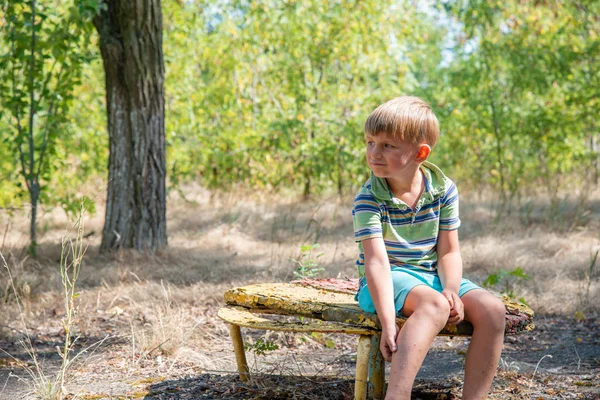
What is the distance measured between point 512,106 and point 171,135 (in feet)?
16.2

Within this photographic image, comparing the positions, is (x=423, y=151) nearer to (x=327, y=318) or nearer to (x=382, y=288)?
(x=382, y=288)

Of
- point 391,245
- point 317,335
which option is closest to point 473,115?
point 317,335

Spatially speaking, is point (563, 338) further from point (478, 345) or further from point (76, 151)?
point (76, 151)

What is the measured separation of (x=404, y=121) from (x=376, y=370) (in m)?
0.97

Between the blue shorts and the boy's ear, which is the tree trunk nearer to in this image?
the blue shorts

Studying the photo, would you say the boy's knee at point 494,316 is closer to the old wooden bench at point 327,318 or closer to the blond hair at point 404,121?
the old wooden bench at point 327,318

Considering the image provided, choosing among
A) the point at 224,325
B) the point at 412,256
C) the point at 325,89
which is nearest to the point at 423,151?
the point at 412,256

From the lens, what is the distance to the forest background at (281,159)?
4.40 meters

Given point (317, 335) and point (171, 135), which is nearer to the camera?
point (317, 335)

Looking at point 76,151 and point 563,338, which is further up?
point 76,151

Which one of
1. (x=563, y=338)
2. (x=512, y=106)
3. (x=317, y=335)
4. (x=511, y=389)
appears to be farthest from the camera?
(x=512, y=106)

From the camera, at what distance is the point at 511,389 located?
3.00 m

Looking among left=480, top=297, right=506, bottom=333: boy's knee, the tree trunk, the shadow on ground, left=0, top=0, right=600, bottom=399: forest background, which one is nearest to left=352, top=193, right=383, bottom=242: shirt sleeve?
left=480, top=297, right=506, bottom=333: boy's knee

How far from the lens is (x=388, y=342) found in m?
2.34
